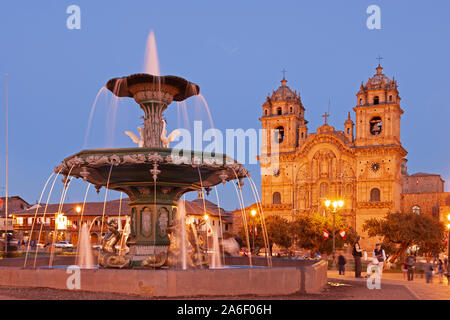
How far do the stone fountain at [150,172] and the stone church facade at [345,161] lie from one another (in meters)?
56.0

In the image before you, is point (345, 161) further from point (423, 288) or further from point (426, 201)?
point (423, 288)

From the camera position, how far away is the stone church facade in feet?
221

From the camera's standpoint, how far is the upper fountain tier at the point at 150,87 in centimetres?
1318

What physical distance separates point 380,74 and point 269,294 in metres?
66.4

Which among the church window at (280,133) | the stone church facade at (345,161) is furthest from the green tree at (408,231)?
the church window at (280,133)

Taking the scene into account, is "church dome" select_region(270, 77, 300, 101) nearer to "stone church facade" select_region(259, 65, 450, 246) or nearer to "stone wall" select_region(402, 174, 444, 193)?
"stone church facade" select_region(259, 65, 450, 246)

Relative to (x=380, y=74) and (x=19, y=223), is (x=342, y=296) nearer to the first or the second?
(x=380, y=74)

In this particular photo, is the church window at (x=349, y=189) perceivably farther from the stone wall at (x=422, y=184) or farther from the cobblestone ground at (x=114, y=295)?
the cobblestone ground at (x=114, y=295)

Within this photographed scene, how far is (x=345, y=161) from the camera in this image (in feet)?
232

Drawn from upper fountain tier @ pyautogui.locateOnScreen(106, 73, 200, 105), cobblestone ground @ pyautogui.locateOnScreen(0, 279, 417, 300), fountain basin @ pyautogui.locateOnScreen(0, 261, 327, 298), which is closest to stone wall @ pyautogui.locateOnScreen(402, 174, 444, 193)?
upper fountain tier @ pyautogui.locateOnScreen(106, 73, 200, 105)

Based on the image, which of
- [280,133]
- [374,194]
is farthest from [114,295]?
[280,133]

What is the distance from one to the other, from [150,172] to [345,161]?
2422 inches
